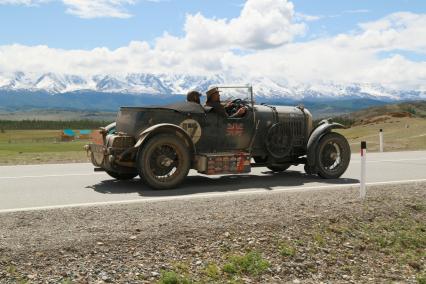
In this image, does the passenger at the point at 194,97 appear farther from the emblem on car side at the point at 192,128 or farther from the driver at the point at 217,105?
the emblem on car side at the point at 192,128

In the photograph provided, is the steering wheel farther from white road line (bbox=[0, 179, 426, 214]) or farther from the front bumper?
the front bumper

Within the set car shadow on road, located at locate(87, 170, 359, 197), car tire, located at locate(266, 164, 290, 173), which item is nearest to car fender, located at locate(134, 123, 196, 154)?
car shadow on road, located at locate(87, 170, 359, 197)

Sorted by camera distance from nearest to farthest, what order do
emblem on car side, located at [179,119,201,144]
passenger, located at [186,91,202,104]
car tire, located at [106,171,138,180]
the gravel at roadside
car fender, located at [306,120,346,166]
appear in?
the gravel at roadside, emblem on car side, located at [179,119,201,144], passenger, located at [186,91,202,104], car tire, located at [106,171,138,180], car fender, located at [306,120,346,166]

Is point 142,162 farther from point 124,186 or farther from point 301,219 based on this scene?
point 301,219

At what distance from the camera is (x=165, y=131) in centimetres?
1017

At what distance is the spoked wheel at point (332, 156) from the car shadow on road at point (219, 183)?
0.22 m

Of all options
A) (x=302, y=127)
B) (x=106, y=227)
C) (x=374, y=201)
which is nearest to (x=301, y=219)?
(x=374, y=201)

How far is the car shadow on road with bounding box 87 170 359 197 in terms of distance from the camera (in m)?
9.90

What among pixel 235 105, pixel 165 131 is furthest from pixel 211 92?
pixel 165 131

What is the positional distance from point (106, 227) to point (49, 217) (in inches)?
40.4

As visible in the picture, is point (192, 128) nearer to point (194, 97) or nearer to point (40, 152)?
point (194, 97)

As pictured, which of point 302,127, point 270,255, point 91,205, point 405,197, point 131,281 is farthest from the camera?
point 302,127

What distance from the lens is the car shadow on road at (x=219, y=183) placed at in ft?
32.5

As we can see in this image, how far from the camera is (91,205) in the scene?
323 inches
